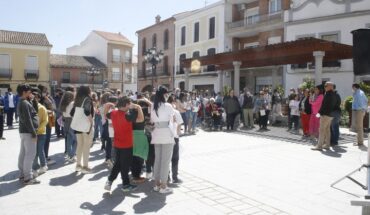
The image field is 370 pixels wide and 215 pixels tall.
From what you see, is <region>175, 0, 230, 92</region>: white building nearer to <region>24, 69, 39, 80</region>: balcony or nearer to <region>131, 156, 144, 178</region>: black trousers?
<region>24, 69, 39, 80</region>: balcony

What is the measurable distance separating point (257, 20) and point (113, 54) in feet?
97.8

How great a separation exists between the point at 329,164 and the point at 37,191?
5.96 m

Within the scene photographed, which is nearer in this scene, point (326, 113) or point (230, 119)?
point (326, 113)

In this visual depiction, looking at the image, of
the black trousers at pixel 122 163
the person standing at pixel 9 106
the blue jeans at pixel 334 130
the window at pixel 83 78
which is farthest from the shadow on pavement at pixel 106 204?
the window at pixel 83 78

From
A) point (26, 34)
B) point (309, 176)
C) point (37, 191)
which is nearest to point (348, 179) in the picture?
point (309, 176)

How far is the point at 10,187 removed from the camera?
5883mm

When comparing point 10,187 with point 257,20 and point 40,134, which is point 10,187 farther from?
point 257,20

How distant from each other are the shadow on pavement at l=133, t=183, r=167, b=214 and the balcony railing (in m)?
20.2

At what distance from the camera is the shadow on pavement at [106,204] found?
4762mm

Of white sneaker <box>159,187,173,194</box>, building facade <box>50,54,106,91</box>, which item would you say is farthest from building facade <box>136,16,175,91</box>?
white sneaker <box>159,187,173,194</box>

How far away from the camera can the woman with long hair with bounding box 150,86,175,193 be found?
18.2 feet

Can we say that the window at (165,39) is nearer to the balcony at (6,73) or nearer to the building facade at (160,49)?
the building facade at (160,49)

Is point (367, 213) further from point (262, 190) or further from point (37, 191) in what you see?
point (37, 191)

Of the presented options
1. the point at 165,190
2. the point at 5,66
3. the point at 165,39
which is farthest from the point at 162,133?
the point at 5,66
